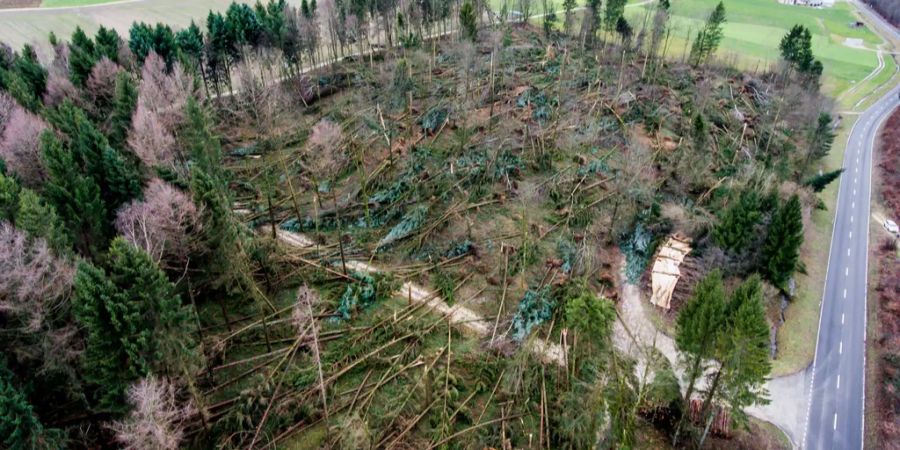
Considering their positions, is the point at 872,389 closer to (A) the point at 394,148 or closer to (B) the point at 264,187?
(A) the point at 394,148

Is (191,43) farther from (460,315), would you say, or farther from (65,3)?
(65,3)

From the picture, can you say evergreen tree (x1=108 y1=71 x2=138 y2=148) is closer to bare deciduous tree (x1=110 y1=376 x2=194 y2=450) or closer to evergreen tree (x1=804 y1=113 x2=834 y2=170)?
bare deciduous tree (x1=110 y1=376 x2=194 y2=450)

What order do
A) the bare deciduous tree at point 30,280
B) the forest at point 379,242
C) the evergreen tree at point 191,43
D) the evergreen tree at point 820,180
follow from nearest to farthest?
the bare deciduous tree at point 30,280, the forest at point 379,242, the evergreen tree at point 820,180, the evergreen tree at point 191,43

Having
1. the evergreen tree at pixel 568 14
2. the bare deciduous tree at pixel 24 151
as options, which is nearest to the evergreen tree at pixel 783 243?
the bare deciduous tree at pixel 24 151

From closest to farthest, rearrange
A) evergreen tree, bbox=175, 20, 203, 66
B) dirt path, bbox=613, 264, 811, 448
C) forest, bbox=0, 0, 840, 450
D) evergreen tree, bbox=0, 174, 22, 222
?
forest, bbox=0, 0, 840, 450, evergreen tree, bbox=0, 174, 22, 222, dirt path, bbox=613, 264, 811, 448, evergreen tree, bbox=175, 20, 203, 66

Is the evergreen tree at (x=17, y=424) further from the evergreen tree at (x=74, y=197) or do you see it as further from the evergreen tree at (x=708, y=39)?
the evergreen tree at (x=708, y=39)

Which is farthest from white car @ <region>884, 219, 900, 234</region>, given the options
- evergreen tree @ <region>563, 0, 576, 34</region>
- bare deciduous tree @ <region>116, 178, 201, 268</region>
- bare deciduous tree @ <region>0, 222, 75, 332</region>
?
bare deciduous tree @ <region>0, 222, 75, 332</region>

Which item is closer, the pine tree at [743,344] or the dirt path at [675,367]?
the pine tree at [743,344]
